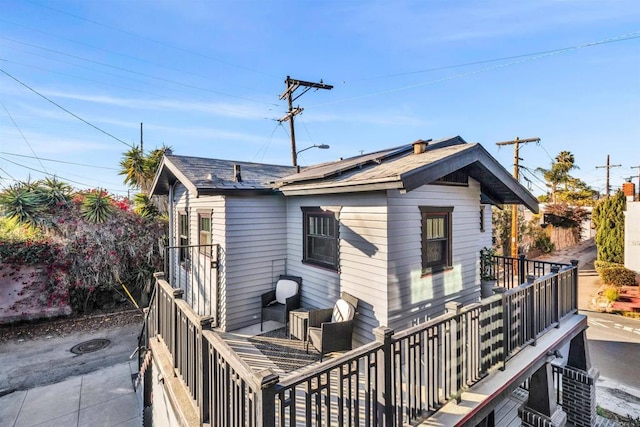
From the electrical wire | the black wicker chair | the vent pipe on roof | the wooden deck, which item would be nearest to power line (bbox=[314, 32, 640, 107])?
the electrical wire

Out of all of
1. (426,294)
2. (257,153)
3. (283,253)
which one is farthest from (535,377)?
(257,153)

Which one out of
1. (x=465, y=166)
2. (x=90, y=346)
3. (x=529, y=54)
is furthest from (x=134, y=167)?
(x=529, y=54)

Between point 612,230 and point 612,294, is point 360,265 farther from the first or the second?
point 612,230

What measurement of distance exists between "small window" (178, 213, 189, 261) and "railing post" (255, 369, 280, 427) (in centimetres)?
700

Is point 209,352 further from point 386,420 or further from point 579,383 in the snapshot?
point 579,383

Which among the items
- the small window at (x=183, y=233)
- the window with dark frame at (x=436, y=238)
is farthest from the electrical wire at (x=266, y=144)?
the window with dark frame at (x=436, y=238)

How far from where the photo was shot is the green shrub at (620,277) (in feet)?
39.2

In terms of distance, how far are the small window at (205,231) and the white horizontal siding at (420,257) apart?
13.8 feet

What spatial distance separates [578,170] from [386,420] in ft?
116

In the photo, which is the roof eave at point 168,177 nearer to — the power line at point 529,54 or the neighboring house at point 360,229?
the neighboring house at point 360,229

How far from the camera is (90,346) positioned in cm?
714

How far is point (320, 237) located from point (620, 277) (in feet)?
47.0

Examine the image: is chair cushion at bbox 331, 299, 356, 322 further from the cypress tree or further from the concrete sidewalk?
the cypress tree

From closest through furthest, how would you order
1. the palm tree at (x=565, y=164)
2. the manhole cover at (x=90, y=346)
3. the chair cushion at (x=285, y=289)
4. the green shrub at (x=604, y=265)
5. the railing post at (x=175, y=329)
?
the railing post at (x=175, y=329)
the chair cushion at (x=285, y=289)
the manhole cover at (x=90, y=346)
the green shrub at (x=604, y=265)
the palm tree at (x=565, y=164)
